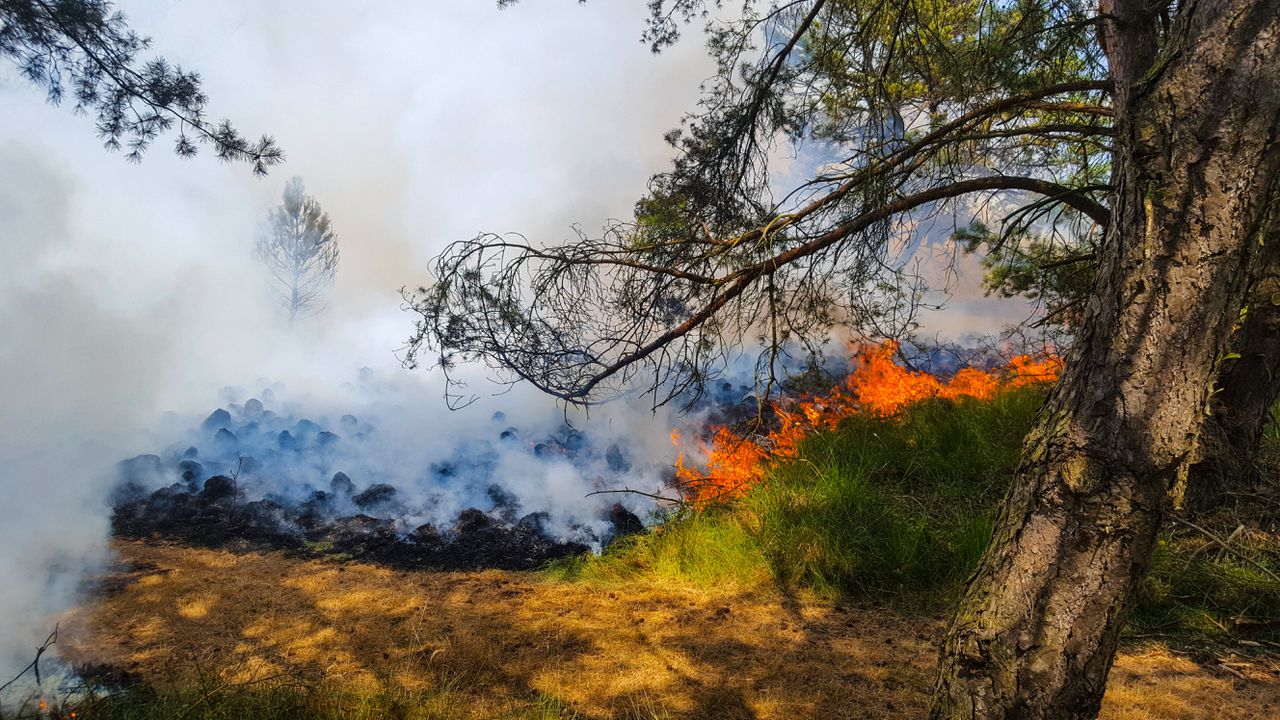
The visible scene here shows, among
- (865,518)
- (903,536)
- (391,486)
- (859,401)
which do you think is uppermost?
(859,401)

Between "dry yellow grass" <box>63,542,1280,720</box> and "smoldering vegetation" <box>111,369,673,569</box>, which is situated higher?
"smoldering vegetation" <box>111,369,673,569</box>

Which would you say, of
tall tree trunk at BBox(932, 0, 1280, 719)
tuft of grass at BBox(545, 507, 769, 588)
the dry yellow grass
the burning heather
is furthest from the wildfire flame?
tall tree trunk at BBox(932, 0, 1280, 719)

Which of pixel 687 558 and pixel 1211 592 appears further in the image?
pixel 687 558

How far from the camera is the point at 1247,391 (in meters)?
3.90

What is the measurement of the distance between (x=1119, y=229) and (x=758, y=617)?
2750 mm

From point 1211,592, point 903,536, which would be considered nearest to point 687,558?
point 903,536

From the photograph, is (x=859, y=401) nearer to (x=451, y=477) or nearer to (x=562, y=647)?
(x=562, y=647)

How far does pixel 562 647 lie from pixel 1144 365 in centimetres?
283

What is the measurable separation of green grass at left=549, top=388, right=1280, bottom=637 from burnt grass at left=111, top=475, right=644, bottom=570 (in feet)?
2.17

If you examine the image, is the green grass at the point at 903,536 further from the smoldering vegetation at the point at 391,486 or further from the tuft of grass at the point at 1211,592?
the smoldering vegetation at the point at 391,486

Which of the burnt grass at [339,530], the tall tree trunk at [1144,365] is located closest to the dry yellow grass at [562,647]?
the burnt grass at [339,530]

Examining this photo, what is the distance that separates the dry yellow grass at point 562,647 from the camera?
105 inches

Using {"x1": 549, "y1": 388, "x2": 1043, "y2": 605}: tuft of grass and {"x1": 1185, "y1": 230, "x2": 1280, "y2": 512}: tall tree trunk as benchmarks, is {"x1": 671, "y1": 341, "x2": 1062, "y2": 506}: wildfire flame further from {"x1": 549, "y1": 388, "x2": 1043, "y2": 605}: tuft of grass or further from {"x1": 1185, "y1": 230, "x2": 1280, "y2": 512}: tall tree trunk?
{"x1": 1185, "y1": 230, "x2": 1280, "y2": 512}: tall tree trunk

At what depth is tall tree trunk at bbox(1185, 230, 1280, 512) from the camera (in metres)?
3.78
